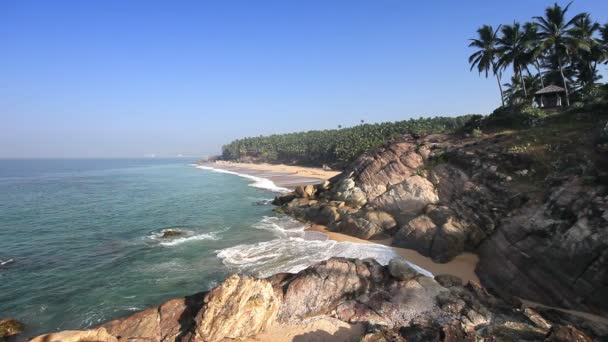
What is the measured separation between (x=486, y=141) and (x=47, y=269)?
38.8 m

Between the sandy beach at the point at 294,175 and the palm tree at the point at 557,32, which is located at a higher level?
the palm tree at the point at 557,32

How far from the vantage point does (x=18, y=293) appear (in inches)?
754

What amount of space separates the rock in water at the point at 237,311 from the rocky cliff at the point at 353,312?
0.04m

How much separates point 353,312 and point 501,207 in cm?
1501

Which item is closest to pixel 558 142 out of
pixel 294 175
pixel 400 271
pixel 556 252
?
pixel 556 252

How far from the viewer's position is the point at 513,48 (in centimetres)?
4044

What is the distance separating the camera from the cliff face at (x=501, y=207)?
15.9m

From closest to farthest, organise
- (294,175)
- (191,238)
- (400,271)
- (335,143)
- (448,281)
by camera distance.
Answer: (400,271)
(448,281)
(191,238)
(294,175)
(335,143)

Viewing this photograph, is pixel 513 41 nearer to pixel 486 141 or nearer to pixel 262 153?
pixel 486 141

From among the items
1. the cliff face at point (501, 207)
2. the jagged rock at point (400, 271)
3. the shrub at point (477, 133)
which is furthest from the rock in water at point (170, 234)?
the shrub at point (477, 133)

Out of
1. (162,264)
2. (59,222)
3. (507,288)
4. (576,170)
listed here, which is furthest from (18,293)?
(576,170)

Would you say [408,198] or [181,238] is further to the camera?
[181,238]

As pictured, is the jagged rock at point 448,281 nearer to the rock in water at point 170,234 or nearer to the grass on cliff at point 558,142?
the grass on cliff at point 558,142

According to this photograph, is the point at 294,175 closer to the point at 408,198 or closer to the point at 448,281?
the point at 408,198
